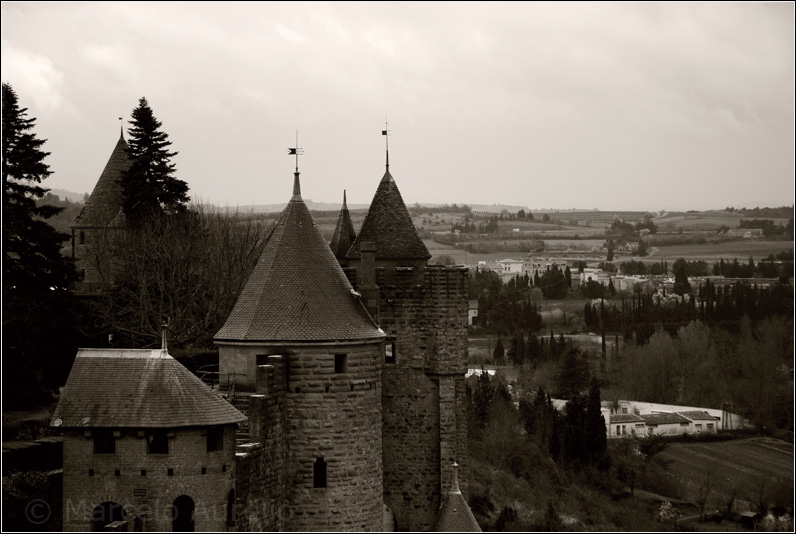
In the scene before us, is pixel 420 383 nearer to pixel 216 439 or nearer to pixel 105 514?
pixel 216 439

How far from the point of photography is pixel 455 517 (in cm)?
3028

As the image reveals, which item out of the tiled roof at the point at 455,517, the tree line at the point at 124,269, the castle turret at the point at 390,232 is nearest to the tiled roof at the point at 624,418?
the tree line at the point at 124,269

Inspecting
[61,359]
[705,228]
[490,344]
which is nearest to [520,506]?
[61,359]

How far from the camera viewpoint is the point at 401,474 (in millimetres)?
32812

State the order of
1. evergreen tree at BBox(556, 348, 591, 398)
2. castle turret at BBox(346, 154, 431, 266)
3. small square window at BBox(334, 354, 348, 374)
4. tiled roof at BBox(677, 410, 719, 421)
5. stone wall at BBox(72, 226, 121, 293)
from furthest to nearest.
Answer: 1. evergreen tree at BBox(556, 348, 591, 398)
2. tiled roof at BBox(677, 410, 719, 421)
3. stone wall at BBox(72, 226, 121, 293)
4. castle turret at BBox(346, 154, 431, 266)
5. small square window at BBox(334, 354, 348, 374)

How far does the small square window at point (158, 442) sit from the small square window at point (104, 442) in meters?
0.72

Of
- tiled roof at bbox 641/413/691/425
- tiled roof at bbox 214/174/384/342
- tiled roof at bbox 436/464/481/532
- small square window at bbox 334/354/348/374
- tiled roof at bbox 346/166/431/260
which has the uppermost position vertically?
tiled roof at bbox 346/166/431/260

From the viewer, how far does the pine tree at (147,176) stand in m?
48.5

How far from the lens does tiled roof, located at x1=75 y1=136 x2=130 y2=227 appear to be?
4969cm

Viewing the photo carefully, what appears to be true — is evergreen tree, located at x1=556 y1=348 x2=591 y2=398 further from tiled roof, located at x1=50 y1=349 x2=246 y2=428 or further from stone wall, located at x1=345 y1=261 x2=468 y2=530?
tiled roof, located at x1=50 y1=349 x2=246 y2=428

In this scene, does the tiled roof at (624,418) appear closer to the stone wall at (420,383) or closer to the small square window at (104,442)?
the stone wall at (420,383)

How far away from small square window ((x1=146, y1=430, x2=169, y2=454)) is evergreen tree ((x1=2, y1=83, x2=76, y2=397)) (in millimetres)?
7702

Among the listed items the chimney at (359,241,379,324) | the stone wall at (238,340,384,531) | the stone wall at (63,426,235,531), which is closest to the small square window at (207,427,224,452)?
the stone wall at (63,426,235,531)

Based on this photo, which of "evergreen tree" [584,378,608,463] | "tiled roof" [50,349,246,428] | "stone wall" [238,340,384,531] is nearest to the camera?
"tiled roof" [50,349,246,428]
